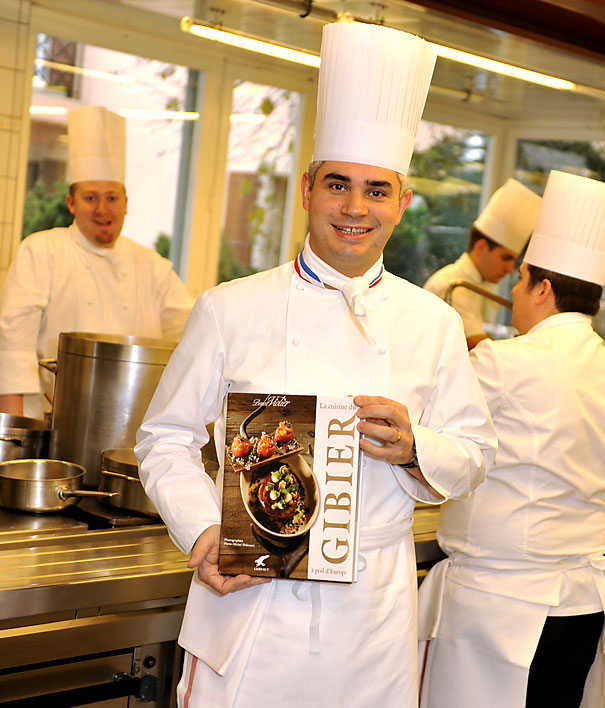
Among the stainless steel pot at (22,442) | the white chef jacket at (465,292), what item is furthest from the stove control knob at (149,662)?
the white chef jacket at (465,292)

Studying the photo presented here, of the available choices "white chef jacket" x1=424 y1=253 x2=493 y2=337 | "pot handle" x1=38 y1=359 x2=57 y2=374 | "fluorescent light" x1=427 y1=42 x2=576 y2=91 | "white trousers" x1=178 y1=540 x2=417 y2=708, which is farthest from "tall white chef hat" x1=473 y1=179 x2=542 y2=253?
"white trousers" x1=178 y1=540 x2=417 y2=708

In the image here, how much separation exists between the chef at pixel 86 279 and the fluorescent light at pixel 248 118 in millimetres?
1525

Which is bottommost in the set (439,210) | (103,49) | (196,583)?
(196,583)

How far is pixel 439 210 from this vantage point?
5.82 m

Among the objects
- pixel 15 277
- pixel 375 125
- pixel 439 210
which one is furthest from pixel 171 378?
pixel 439 210

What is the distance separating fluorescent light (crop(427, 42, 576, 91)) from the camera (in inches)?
116

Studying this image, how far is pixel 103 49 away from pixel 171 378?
331 cm

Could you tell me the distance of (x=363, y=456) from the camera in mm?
1360

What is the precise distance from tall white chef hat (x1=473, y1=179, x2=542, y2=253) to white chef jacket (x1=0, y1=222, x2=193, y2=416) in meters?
1.43

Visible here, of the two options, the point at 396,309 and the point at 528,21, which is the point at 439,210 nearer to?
the point at 528,21

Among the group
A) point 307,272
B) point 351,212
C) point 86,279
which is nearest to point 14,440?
point 307,272

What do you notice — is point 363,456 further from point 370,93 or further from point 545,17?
point 545,17

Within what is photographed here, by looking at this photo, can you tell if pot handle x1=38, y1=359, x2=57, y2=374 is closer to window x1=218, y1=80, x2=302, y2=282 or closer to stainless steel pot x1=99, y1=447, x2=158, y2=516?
stainless steel pot x1=99, y1=447, x2=158, y2=516

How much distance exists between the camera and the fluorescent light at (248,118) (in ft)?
16.0
